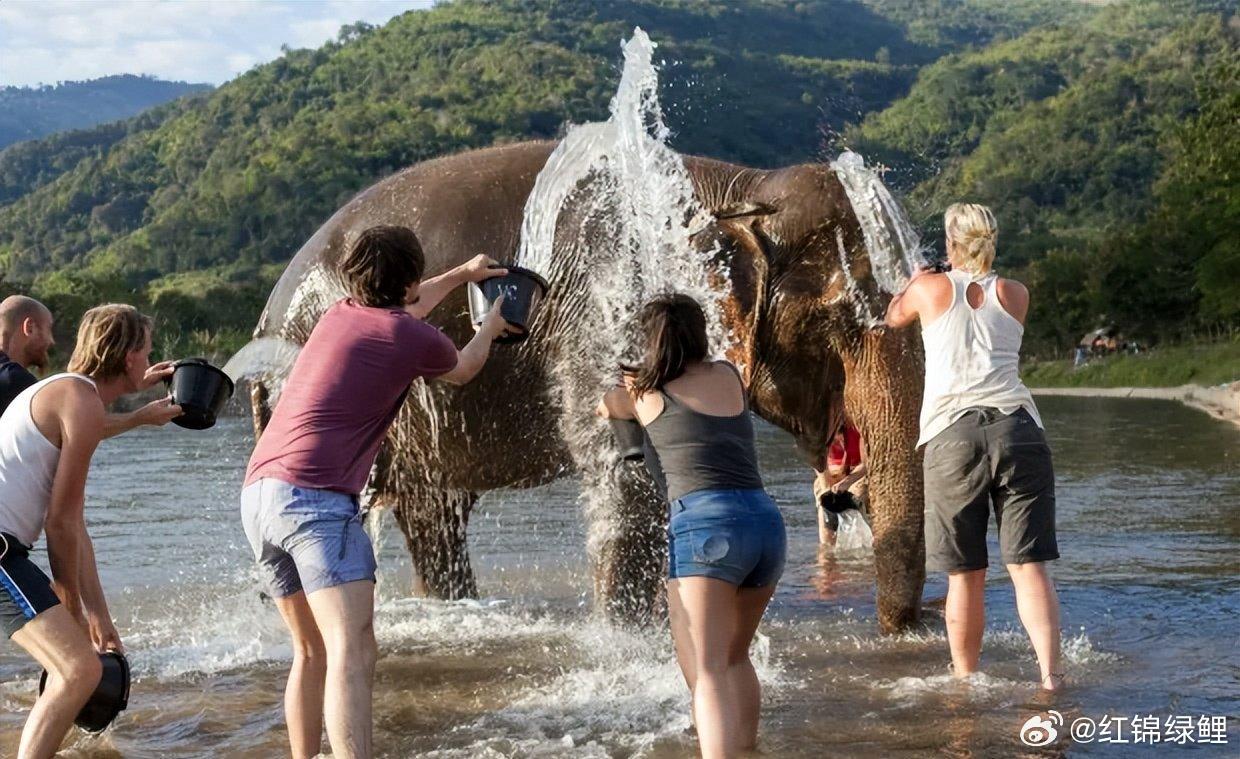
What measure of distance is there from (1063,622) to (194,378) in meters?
4.86

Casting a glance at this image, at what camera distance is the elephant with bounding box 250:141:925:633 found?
7.23 metres

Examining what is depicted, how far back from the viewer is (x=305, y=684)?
506cm

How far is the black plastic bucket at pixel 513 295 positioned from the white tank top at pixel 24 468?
55.1 inches

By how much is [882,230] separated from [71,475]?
4116mm

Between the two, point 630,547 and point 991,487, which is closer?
point 991,487

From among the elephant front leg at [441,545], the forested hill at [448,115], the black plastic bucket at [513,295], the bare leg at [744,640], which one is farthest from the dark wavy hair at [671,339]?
the forested hill at [448,115]

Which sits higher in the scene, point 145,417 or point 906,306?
point 906,306

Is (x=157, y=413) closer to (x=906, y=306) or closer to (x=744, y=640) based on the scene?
(x=744, y=640)

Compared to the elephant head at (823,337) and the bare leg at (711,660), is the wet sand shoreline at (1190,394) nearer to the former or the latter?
the elephant head at (823,337)

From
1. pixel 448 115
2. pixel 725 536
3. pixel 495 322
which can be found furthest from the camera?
pixel 448 115

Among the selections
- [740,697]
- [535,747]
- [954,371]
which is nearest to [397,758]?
[535,747]

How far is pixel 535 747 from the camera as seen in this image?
5.76m

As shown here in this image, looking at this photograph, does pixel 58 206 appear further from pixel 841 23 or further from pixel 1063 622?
pixel 1063 622

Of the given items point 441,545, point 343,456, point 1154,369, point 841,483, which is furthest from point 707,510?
point 1154,369
